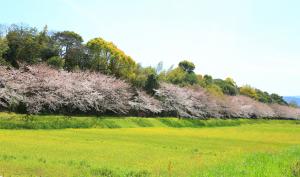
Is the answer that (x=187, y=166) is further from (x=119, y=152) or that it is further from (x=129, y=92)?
(x=129, y=92)

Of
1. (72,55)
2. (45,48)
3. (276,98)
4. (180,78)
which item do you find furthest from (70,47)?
(276,98)

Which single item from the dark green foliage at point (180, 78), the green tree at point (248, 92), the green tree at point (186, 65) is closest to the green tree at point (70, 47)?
the dark green foliage at point (180, 78)

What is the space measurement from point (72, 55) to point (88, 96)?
57.0 feet

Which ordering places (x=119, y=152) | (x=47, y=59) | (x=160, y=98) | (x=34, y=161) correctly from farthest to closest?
(x=160, y=98) < (x=47, y=59) < (x=119, y=152) < (x=34, y=161)

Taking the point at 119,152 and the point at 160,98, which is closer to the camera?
the point at 119,152

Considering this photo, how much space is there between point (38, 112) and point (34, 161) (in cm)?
3254

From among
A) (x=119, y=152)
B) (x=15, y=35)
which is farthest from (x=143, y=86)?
(x=119, y=152)

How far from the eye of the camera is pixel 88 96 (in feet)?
181

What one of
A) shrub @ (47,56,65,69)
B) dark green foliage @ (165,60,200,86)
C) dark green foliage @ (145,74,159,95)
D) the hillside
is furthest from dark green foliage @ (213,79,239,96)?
shrub @ (47,56,65,69)

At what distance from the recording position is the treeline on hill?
56344 millimetres

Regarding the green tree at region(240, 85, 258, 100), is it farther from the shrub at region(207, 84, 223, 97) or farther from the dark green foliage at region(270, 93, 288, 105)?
the shrub at region(207, 84, 223, 97)

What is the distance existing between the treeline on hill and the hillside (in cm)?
395

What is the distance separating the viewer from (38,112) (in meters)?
48.6

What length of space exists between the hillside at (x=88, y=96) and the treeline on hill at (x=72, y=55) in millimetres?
3953
